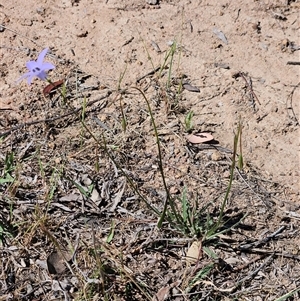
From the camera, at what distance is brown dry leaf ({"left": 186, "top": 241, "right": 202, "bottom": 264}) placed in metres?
2.38

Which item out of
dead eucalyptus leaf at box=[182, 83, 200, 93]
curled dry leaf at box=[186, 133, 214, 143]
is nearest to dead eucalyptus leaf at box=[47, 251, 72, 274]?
curled dry leaf at box=[186, 133, 214, 143]

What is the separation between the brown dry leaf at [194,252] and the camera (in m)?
2.38

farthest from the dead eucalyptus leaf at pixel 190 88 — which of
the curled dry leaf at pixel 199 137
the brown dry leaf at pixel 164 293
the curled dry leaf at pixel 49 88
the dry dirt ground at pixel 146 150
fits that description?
the brown dry leaf at pixel 164 293

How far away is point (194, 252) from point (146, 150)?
602 mm

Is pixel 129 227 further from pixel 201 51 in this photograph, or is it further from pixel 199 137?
pixel 201 51

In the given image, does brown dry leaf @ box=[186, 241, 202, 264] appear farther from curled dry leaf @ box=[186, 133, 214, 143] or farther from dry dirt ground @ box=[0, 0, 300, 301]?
A: curled dry leaf @ box=[186, 133, 214, 143]

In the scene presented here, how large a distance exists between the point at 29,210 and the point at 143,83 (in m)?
0.95

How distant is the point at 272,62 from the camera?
10.2 ft

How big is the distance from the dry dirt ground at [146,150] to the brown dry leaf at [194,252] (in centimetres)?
2

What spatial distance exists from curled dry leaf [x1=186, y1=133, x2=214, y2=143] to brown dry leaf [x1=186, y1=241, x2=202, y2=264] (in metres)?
Result: 0.57

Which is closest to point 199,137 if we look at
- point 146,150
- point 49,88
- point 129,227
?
point 146,150

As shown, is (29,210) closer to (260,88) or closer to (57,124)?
(57,124)

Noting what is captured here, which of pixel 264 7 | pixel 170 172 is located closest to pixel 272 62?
pixel 264 7

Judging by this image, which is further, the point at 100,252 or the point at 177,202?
the point at 177,202
